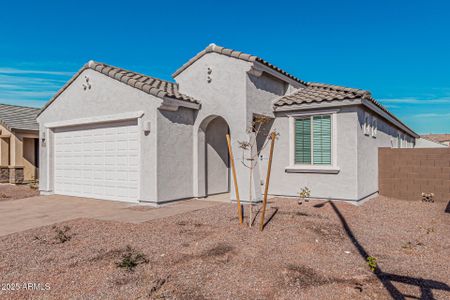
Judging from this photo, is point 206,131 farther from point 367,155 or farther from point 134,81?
point 367,155

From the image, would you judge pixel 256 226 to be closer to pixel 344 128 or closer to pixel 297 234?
pixel 297 234

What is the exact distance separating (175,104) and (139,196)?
3.29 metres

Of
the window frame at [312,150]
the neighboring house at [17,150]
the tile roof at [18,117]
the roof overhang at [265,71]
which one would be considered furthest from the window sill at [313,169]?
the tile roof at [18,117]

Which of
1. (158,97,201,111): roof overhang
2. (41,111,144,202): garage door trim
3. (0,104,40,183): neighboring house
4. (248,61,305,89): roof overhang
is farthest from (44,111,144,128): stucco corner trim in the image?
(0,104,40,183): neighboring house

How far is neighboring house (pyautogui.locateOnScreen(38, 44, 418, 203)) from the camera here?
10.7m

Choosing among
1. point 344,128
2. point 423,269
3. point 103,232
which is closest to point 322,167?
point 344,128

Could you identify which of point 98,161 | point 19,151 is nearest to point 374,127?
point 98,161

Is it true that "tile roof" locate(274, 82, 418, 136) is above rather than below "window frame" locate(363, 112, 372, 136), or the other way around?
above

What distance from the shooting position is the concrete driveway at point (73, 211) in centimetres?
862

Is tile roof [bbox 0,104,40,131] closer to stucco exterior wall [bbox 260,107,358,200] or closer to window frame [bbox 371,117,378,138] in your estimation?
stucco exterior wall [bbox 260,107,358,200]

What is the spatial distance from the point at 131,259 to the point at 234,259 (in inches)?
68.6

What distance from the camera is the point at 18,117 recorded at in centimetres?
2080

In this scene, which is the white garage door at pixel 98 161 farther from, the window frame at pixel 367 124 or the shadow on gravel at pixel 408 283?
the shadow on gravel at pixel 408 283

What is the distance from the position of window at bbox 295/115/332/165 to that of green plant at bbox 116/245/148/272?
7101 mm
